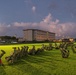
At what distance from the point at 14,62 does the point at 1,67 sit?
60.7 inches

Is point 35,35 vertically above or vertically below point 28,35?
above

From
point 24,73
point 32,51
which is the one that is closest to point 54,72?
point 24,73

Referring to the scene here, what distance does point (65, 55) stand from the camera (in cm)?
1562

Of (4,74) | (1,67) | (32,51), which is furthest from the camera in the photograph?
(32,51)

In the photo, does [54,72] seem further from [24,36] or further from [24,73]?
[24,36]

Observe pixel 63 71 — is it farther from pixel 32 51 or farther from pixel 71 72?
pixel 32 51

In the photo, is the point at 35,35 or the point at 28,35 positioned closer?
the point at 28,35

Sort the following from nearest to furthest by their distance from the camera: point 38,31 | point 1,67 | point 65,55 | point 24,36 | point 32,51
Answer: point 1,67 < point 65,55 < point 32,51 < point 24,36 < point 38,31

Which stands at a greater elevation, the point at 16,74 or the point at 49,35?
the point at 49,35

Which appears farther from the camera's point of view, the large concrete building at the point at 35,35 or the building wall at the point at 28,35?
the large concrete building at the point at 35,35

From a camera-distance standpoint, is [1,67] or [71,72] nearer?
[71,72]

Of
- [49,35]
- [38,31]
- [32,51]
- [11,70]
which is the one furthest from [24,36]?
[11,70]

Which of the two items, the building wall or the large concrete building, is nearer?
the building wall

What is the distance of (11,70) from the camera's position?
10.4 meters
